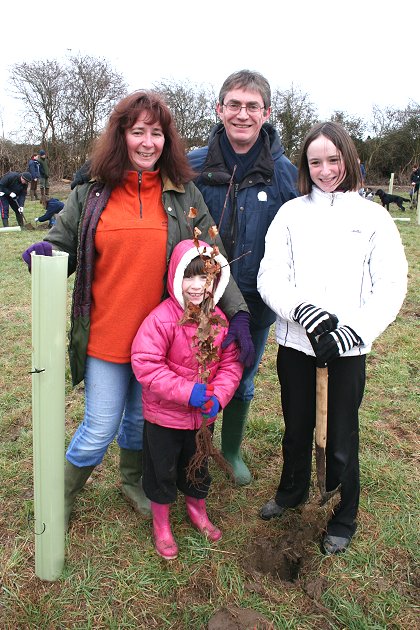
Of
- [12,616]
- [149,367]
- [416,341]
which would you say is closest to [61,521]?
[12,616]

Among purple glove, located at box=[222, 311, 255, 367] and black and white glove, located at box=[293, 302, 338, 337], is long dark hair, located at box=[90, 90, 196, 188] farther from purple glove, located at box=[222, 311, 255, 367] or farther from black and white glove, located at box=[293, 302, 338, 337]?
black and white glove, located at box=[293, 302, 338, 337]

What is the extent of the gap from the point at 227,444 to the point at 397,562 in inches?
45.3

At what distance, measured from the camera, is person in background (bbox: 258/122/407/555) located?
7.15 ft

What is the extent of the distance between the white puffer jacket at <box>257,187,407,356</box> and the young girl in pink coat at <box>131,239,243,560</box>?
0.29m

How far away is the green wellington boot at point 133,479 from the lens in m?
2.81

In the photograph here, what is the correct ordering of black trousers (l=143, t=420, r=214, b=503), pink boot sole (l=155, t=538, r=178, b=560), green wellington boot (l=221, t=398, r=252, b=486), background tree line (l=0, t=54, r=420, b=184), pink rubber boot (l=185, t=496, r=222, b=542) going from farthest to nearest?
background tree line (l=0, t=54, r=420, b=184), green wellington boot (l=221, t=398, r=252, b=486), pink rubber boot (l=185, t=496, r=222, b=542), pink boot sole (l=155, t=538, r=178, b=560), black trousers (l=143, t=420, r=214, b=503)

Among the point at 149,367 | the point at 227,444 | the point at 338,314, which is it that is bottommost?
the point at 227,444

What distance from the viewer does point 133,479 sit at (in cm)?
287

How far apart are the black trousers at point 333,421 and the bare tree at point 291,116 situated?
24788mm

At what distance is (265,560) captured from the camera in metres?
2.47

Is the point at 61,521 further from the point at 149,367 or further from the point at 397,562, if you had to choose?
the point at 397,562

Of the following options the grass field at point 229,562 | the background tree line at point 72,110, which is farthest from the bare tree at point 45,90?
the grass field at point 229,562

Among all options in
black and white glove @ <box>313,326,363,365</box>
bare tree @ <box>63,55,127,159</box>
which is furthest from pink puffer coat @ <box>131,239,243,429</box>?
bare tree @ <box>63,55,127,159</box>

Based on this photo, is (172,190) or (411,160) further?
(411,160)
